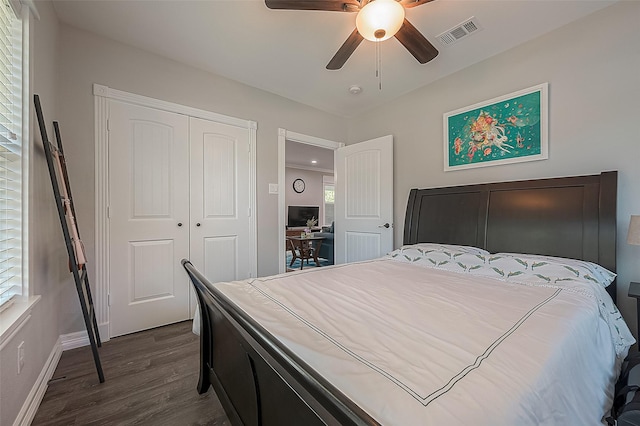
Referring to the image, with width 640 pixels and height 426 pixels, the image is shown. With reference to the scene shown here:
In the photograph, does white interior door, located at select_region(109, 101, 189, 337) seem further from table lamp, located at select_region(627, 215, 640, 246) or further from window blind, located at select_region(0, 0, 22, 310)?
table lamp, located at select_region(627, 215, 640, 246)

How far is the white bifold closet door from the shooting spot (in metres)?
2.38

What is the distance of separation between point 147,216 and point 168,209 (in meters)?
0.19

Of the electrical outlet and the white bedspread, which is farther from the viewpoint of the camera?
the electrical outlet

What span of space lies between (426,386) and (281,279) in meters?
1.19

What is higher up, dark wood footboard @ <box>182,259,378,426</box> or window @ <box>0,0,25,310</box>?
window @ <box>0,0,25,310</box>

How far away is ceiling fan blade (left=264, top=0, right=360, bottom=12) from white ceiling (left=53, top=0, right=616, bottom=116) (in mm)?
512

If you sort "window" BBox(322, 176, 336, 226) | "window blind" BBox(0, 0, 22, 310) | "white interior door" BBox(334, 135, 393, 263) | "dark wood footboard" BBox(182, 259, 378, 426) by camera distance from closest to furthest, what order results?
1. "dark wood footboard" BBox(182, 259, 378, 426)
2. "window blind" BBox(0, 0, 22, 310)
3. "white interior door" BBox(334, 135, 393, 263)
4. "window" BBox(322, 176, 336, 226)

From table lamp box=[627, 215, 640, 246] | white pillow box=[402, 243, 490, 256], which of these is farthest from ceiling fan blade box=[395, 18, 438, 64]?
table lamp box=[627, 215, 640, 246]

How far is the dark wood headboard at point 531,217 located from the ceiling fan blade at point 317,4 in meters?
1.93

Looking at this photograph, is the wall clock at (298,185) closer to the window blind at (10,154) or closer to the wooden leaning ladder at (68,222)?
the wooden leaning ladder at (68,222)

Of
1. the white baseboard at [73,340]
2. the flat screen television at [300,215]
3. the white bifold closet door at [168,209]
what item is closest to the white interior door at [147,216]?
the white bifold closet door at [168,209]

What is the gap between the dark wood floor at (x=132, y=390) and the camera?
4.68ft

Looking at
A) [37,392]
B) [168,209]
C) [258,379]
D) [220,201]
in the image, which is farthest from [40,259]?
[258,379]

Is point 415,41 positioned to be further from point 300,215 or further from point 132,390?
point 300,215
